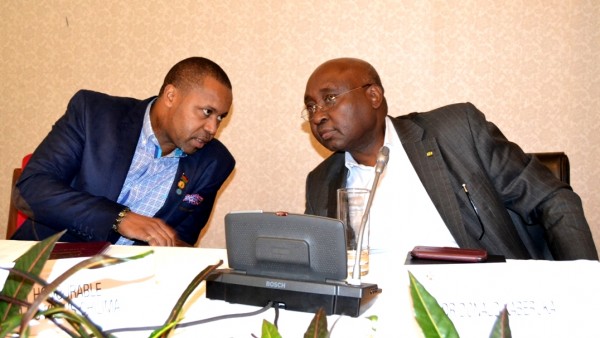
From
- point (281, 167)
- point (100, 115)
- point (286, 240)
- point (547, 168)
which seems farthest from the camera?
point (281, 167)

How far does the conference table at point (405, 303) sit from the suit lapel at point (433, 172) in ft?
2.81

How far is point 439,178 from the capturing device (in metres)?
2.18

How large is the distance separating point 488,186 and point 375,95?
0.62 m

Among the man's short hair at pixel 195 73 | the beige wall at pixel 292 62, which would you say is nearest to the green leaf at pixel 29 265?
the man's short hair at pixel 195 73

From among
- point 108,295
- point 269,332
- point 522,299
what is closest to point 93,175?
point 108,295

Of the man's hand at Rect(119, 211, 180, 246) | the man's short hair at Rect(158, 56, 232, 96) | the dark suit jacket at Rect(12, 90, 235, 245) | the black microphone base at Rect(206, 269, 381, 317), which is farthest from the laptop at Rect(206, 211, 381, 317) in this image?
the man's short hair at Rect(158, 56, 232, 96)

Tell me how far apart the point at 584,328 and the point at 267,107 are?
261cm

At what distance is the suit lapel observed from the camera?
2123 millimetres

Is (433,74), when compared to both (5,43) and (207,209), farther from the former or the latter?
(5,43)

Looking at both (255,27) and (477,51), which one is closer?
(477,51)

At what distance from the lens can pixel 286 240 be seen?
117 cm

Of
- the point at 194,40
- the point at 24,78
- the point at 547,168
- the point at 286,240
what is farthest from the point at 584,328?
the point at 24,78

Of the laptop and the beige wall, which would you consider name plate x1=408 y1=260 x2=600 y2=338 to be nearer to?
the laptop

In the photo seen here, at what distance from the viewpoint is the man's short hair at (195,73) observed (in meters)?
2.62
